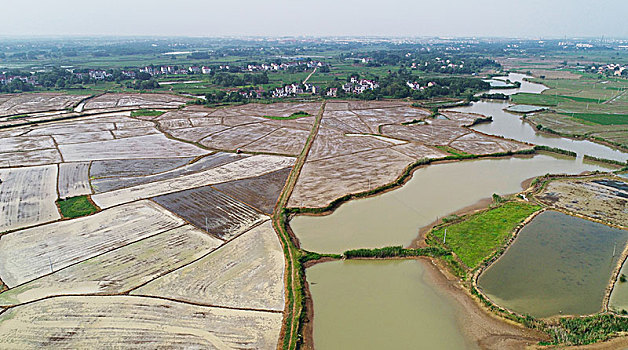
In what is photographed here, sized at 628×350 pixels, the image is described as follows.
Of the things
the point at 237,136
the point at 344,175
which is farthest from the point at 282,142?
the point at 344,175

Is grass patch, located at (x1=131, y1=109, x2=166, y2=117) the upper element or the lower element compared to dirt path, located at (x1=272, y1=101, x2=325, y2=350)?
upper

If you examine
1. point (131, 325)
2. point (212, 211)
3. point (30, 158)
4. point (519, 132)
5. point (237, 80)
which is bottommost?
point (131, 325)

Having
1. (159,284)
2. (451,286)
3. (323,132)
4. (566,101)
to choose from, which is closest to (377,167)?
(323,132)

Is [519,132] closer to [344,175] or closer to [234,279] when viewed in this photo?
[344,175]

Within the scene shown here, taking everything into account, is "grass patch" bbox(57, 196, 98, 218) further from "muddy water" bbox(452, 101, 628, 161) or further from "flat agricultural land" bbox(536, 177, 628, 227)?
"muddy water" bbox(452, 101, 628, 161)

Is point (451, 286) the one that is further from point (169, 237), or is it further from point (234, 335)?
point (169, 237)

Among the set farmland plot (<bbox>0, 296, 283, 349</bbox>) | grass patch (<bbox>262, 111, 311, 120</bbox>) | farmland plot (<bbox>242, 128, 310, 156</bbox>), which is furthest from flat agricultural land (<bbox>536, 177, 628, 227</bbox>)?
grass patch (<bbox>262, 111, 311, 120</bbox>)
